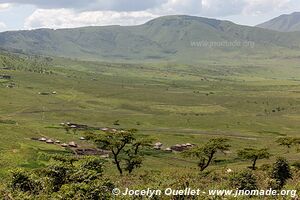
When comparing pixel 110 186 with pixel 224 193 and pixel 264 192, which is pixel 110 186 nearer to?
→ pixel 224 193

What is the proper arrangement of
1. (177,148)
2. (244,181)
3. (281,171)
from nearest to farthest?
(244,181)
(281,171)
(177,148)

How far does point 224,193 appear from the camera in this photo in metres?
41.9

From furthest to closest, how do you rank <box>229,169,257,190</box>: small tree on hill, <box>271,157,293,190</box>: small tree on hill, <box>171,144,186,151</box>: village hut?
<box>171,144,186,151</box>: village hut → <box>271,157,293,190</box>: small tree on hill → <box>229,169,257,190</box>: small tree on hill

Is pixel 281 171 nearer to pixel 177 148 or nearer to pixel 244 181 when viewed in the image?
pixel 244 181

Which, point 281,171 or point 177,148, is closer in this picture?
point 281,171

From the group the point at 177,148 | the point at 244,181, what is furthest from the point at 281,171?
the point at 177,148

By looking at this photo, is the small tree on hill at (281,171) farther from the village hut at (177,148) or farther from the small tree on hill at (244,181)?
the village hut at (177,148)

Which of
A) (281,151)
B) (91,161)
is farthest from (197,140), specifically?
(91,161)

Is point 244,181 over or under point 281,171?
over

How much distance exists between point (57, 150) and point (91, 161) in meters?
73.3

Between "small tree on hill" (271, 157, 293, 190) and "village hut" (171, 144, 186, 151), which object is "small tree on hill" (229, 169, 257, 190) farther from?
"village hut" (171, 144, 186, 151)

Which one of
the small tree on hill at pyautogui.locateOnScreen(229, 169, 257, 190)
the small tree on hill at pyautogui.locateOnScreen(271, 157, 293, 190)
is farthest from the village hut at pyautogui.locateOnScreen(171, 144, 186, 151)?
the small tree on hill at pyautogui.locateOnScreen(229, 169, 257, 190)

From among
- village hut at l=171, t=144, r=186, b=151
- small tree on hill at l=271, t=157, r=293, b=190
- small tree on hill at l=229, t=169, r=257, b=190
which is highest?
small tree on hill at l=229, t=169, r=257, b=190

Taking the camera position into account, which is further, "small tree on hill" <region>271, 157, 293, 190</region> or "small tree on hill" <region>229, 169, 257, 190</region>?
"small tree on hill" <region>271, 157, 293, 190</region>
